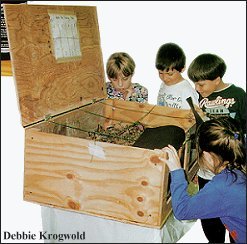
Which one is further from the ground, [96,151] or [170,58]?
[170,58]

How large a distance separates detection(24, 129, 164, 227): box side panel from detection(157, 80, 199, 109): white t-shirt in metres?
0.61

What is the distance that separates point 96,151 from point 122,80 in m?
0.71

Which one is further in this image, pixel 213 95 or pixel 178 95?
pixel 178 95

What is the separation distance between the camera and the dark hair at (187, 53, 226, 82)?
5.04 feet

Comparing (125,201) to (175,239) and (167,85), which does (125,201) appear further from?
(167,85)

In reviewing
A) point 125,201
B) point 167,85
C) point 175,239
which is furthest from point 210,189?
point 167,85

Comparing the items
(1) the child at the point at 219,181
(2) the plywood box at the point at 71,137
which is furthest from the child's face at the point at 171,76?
(1) the child at the point at 219,181

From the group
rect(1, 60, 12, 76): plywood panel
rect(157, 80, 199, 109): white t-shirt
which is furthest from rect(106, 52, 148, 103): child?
rect(1, 60, 12, 76): plywood panel

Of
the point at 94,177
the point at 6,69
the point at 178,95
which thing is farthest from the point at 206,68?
the point at 6,69

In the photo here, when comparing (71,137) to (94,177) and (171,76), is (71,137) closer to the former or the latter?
(94,177)

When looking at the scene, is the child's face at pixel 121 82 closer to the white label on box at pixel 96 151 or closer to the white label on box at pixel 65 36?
the white label on box at pixel 65 36

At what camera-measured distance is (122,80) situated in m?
1.81

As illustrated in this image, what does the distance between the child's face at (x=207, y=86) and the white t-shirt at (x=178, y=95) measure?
0.10m

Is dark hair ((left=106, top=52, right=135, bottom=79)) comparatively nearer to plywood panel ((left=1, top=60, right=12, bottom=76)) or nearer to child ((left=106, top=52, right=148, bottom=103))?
child ((left=106, top=52, right=148, bottom=103))
